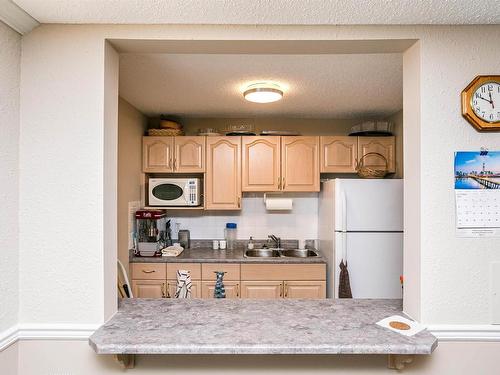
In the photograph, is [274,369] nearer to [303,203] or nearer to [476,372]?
[476,372]

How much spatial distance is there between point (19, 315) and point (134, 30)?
1.39 m

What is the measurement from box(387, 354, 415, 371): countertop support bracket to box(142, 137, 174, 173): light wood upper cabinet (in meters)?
2.75

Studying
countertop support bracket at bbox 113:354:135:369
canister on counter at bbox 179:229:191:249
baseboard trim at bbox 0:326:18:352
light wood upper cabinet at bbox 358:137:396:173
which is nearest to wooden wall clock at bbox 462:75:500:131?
countertop support bracket at bbox 113:354:135:369

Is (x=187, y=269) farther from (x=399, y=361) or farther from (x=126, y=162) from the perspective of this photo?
(x=399, y=361)

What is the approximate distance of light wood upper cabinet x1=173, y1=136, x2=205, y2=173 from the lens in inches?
143

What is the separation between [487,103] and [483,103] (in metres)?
0.02

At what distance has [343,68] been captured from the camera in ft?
7.64

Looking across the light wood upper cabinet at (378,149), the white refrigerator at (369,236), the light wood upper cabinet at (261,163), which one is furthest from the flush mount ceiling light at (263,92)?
the light wood upper cabinet at (378,149)

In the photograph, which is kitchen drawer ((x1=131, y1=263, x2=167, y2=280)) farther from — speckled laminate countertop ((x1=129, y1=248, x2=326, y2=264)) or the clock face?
the clock face

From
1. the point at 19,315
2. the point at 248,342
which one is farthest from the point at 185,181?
the point at 248,342

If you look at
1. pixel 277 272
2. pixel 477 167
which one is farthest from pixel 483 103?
pixel 277 272

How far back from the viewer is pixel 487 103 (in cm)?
152

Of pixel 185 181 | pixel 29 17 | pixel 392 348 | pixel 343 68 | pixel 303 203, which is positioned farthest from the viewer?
pixel 303 203

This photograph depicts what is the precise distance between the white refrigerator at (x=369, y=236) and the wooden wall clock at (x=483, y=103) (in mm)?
1604
